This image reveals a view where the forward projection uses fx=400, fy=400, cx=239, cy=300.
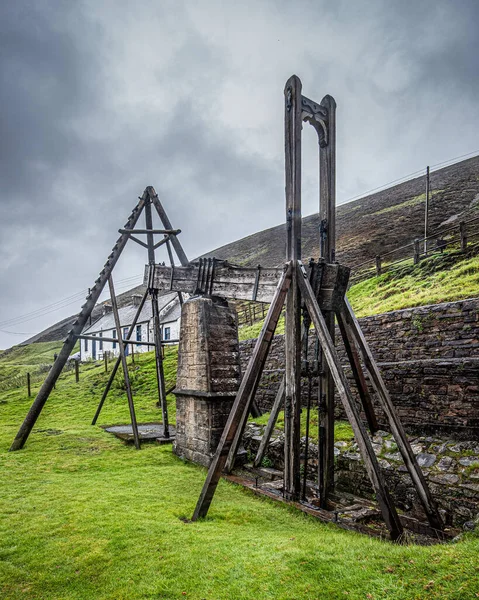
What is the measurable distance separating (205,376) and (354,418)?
3.99 metres

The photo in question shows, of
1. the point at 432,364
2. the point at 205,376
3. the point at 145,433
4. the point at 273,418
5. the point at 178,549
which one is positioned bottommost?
the point at 145,433

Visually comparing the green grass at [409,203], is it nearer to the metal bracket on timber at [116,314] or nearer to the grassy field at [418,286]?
the grassy field at [418,286]

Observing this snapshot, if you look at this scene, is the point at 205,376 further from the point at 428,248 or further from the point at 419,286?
the point at 428,248

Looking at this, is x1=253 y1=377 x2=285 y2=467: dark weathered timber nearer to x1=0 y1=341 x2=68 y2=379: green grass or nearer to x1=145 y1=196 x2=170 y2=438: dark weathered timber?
x1=145 y1=196 x2=170 y2=438: dark weathered timber

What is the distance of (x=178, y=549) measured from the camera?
416cm

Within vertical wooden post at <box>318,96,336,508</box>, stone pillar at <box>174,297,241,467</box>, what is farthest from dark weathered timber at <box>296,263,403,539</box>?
stone pillar at <box>174,297,241,467</box>

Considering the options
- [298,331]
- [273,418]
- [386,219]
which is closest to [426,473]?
[273,418]

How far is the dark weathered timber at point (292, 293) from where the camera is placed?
5.66 m

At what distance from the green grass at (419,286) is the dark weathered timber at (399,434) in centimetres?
777

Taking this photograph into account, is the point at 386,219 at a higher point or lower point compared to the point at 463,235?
higher

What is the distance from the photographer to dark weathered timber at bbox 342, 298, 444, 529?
16.0ft

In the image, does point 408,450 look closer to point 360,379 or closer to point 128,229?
point 360,379

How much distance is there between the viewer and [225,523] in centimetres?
505

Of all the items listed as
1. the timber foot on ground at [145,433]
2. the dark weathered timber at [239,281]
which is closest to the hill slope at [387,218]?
the timber foot on ground at [145,433]
